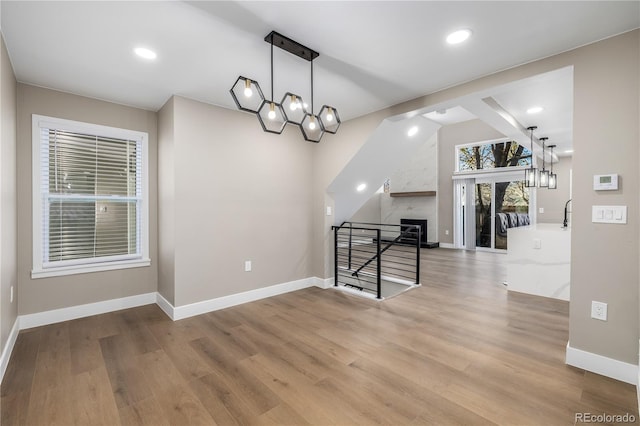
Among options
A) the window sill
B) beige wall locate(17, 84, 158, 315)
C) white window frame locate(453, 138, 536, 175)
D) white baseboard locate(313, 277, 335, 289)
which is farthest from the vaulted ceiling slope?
white window frame locate(453, 138, 536, 175)

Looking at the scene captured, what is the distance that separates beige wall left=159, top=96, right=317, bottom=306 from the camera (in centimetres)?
337

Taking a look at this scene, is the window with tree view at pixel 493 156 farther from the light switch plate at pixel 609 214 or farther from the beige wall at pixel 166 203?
the beige wall at pixel 166 203

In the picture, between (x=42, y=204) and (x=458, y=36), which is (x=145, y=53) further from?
(x=458, y=36)

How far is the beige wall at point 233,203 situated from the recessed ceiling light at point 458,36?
2.51 m

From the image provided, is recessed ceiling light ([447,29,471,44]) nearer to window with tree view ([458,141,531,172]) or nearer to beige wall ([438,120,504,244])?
window with tree view ([458,141,531,172])

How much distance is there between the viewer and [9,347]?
2.47 m

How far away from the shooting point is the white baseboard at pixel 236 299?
132 inches

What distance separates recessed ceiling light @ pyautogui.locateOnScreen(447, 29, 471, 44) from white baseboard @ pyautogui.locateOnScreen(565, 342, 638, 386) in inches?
97.5

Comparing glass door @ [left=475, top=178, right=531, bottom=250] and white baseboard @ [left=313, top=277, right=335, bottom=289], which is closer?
white baseboard @ [left=313, top=277, right=335, bottom=289]

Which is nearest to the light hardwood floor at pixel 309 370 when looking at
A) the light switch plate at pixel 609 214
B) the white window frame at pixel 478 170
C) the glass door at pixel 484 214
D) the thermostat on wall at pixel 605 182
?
the light switch plate at pixel 609 214

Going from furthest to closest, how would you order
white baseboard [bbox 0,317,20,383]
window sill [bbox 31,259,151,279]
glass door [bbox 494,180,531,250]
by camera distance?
1. glass door [bbox 494,180,531,250]
2. window sill [bbox 31,259,151,279]
3. white baseboard [bbox 0,317,20,383]

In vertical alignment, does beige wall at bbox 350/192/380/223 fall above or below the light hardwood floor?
above

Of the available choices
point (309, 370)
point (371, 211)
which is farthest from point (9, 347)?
point (371, 211)

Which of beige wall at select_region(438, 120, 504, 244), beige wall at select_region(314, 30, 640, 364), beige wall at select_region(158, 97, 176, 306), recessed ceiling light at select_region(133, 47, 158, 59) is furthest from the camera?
beige wall at select_region(438, 120, 504, 244)
